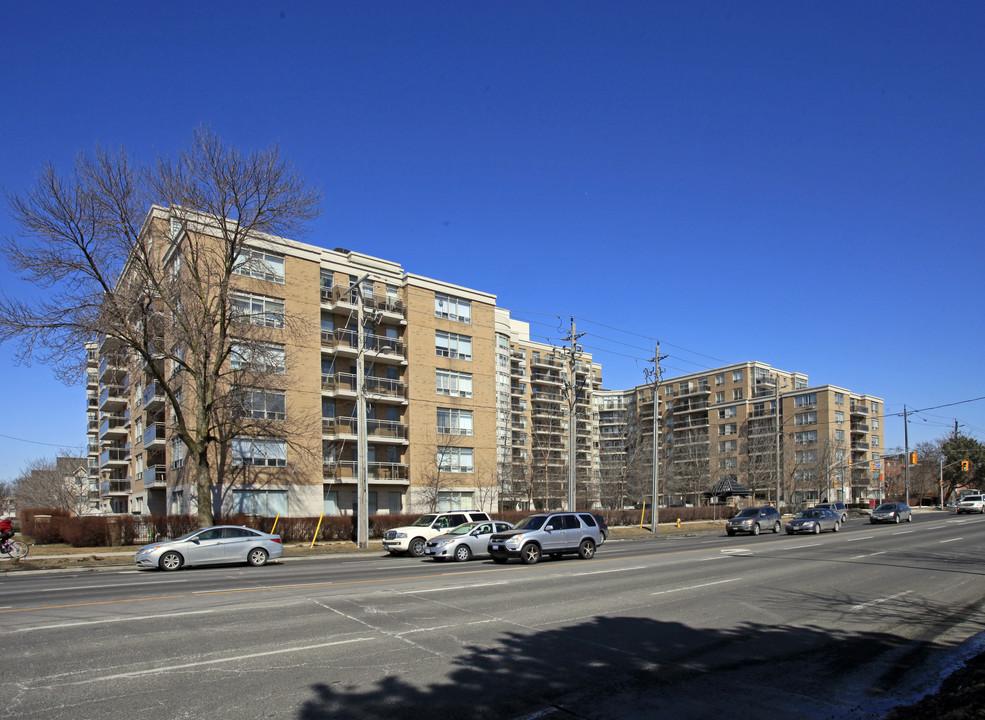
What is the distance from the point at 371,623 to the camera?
10.5 metres

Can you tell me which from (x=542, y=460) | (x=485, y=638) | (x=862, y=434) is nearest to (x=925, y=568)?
(x=485, y=638)

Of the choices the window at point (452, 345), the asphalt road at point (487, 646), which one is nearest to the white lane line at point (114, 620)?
the asphalt road at point (487, 646)

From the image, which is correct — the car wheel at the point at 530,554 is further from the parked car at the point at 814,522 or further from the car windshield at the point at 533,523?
the parked car at the point at 814,522

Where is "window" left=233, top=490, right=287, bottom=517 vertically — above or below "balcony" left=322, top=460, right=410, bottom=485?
below

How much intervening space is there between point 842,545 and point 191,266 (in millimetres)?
31661

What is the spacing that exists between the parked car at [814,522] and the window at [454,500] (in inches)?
873

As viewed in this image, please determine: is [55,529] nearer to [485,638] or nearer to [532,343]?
[485,638]

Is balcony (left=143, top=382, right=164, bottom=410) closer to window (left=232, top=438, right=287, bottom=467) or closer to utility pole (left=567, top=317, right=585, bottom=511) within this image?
window (left=232, top=438, right=287, bottom=467)

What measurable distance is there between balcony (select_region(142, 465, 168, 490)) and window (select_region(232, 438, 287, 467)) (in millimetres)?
7848

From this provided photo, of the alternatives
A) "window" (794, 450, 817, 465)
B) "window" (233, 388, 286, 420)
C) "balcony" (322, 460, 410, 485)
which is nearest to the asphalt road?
"window" (233, 388, 286, 420)

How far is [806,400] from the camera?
10369 cm

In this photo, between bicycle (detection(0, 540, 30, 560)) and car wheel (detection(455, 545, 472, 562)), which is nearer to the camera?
car wheel (detection(455, 545, 472, 562))

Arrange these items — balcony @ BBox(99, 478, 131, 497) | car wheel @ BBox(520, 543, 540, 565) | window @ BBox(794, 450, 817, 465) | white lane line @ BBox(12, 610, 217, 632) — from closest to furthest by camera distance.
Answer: white lane line @ BBox(12, 610, 217, 632)
car wheel @ BBox(520, 543, 540, 565)
balcony @ BBox(99, 478, 131, 497)
window @ BBox(794, 450, 817, 465)

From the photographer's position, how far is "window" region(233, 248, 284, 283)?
1558 inches
